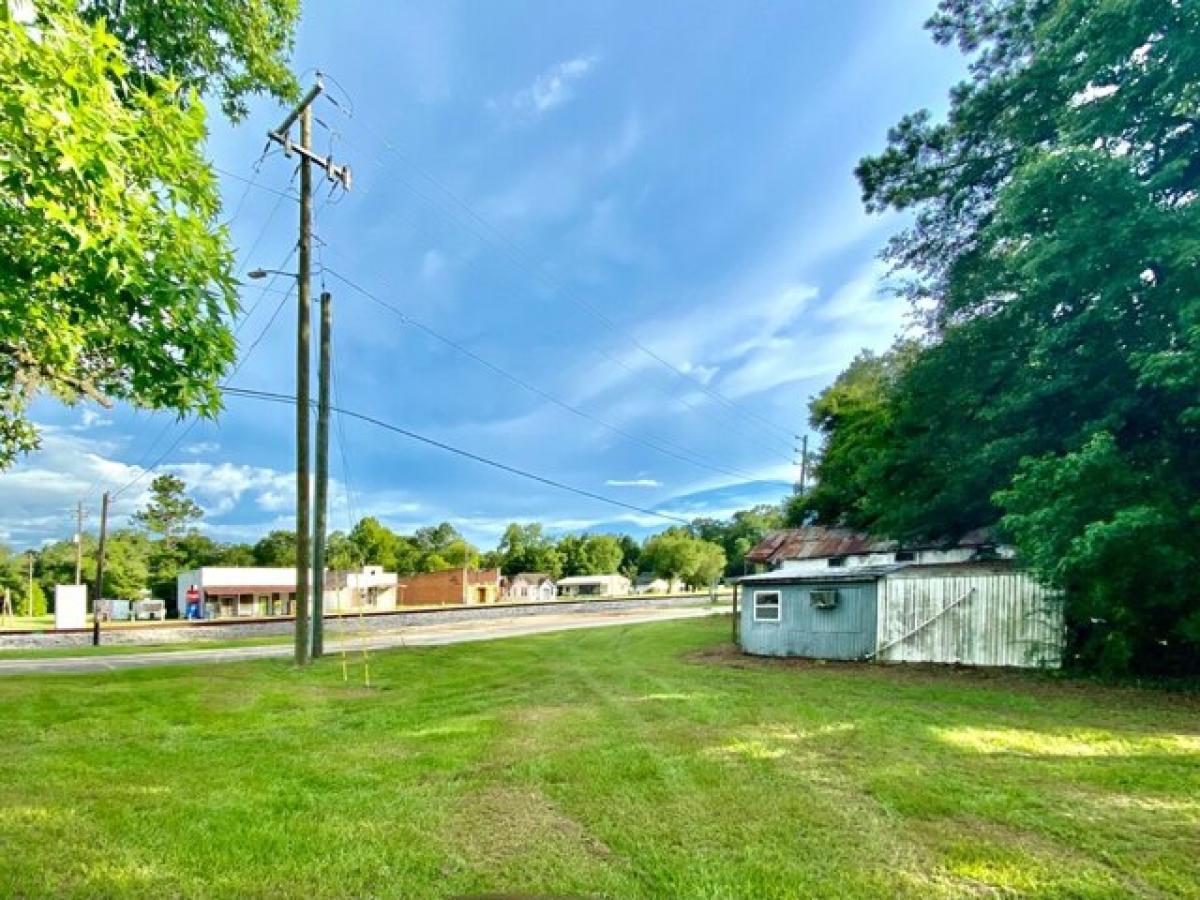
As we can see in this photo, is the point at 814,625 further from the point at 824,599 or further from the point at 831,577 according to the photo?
the point at 831,577

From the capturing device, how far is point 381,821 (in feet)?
13.6

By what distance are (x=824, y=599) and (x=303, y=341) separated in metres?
12.8

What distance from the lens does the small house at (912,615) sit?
1253 cm

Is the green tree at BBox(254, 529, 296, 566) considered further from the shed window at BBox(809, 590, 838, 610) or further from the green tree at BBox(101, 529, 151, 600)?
the shed window at BBox(809, 590, 838, 610)

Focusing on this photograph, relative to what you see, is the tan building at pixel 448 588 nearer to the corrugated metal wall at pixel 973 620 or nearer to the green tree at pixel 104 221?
the corrugated metal wall at pixel 973 620

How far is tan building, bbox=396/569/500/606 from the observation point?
5622 centimetres

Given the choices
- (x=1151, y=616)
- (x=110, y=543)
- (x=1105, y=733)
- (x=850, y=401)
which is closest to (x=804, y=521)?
(x=850, y=401)

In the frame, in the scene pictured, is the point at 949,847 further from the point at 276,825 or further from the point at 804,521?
the point at 804,521

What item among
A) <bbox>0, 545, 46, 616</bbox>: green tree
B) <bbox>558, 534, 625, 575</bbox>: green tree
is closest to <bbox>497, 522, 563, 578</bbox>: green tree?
<bbox>558, 534, 625, 575</bbox>: green tree

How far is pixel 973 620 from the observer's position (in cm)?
1331

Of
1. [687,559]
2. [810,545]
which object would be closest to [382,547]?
[687,559]

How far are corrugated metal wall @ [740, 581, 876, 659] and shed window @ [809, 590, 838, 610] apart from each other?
0.30ft

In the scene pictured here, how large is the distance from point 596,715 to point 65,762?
5.08 m

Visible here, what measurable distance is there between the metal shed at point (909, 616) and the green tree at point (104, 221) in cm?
1340
